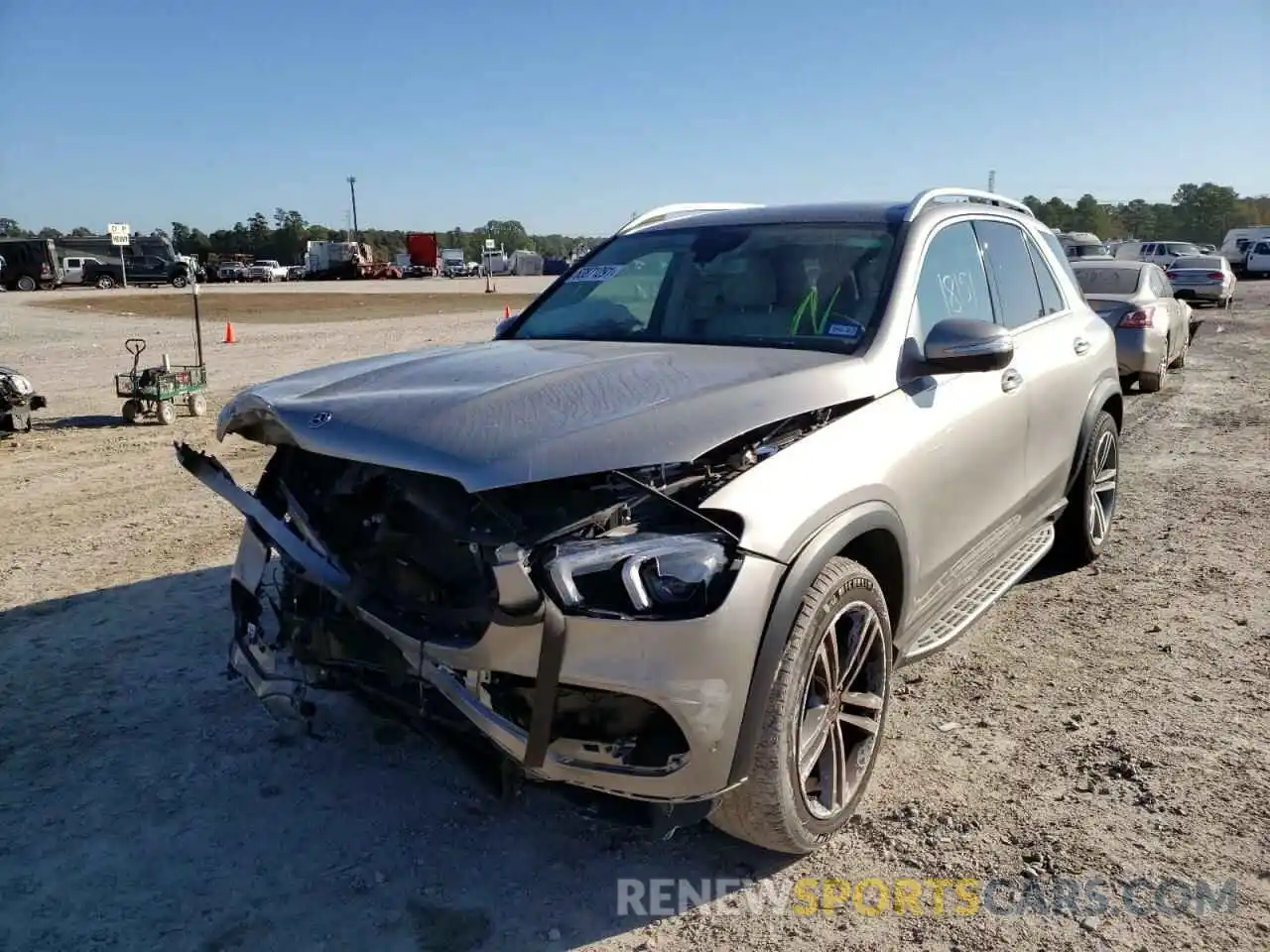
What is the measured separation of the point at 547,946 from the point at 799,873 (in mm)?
773

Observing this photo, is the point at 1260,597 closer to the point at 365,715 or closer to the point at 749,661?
the point at 749,661

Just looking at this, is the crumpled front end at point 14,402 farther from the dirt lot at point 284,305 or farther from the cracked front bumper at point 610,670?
the dirt lot at point 284,305

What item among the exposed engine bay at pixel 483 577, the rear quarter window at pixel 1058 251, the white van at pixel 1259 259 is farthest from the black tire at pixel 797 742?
the white van at pixel 1259 259

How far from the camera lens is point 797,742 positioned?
277 centimetres

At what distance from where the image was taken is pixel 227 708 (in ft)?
12.7

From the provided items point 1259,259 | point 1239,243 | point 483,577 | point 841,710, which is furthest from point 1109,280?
point 1239,243

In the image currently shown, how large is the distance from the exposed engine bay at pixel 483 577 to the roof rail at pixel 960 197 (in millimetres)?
1285

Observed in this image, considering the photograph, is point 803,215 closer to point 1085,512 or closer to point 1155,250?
point 1085,512

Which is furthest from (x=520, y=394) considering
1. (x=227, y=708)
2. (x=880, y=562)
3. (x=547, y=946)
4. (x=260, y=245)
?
(x=260, y=245)

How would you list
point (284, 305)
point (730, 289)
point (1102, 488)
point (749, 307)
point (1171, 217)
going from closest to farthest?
point (749, 307), point (730, 289), point (1102, 488), point (284, 305), point (1171, 217)

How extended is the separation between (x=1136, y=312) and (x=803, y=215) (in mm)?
7851

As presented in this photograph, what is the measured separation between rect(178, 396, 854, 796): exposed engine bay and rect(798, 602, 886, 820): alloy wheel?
1.87 ft

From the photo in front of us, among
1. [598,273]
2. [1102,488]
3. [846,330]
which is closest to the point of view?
[846,330]

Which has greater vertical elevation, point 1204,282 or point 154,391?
point 1204,282
